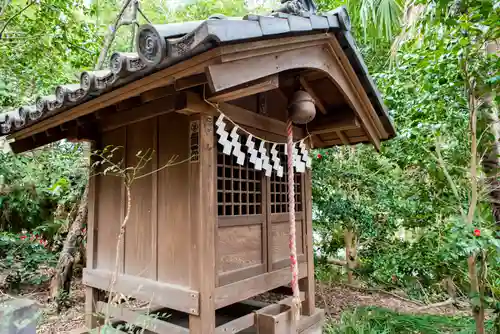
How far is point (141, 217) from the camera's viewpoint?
3.43 metres

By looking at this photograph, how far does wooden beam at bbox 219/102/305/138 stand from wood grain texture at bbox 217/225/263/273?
1134 millimetres

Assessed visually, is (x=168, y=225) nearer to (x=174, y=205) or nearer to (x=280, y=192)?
(x=174, y=205)

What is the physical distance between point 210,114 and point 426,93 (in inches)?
124

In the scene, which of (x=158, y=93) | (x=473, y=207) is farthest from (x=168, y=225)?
(x=473, y=207)

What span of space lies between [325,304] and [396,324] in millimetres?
1323

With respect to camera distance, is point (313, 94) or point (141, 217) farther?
point (313, 94)

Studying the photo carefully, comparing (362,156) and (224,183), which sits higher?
(362,156)

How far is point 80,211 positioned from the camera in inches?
225

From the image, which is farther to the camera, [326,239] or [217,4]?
[217,4]

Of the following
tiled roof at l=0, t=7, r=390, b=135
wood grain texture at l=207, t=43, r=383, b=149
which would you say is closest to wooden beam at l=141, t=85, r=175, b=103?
tiled roof at l=0, t=7, r=390, b=135

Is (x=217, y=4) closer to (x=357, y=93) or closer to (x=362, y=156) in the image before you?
(x=362, y=156)

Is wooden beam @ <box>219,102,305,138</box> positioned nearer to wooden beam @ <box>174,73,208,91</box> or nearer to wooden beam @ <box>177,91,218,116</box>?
wooden beam @ <box>177,91,218,116</box>

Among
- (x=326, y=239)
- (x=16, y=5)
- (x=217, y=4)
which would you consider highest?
(x=217, y=4)

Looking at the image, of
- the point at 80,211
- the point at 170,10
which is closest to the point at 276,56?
the point at 80,211
